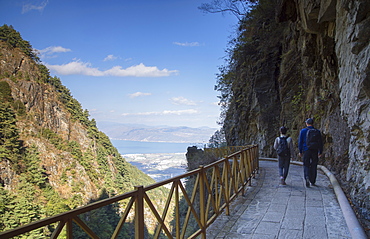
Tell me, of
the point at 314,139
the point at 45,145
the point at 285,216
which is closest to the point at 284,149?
the point at 314,139

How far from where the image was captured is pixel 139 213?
85.6 inches

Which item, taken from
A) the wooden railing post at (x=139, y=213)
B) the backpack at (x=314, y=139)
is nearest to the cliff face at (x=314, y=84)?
the backpack at (x=314, y=139)

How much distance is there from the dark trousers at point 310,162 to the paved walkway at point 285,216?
12.9 inches

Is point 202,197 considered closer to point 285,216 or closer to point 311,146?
point 285,216

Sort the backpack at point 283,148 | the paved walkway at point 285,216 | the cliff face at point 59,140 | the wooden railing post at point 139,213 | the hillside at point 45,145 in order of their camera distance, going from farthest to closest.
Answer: the cliff face at point 59,140 < the hillside at point 45,145 < the backpack at point 283,148 < the paved walkway at point 285,216 < the wooden railing post at point 139,213

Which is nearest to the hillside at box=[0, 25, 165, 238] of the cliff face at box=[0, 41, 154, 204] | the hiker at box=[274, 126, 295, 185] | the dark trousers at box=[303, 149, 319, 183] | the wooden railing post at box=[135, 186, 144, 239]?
the cliff face at box=[0, 41, 154, 204]

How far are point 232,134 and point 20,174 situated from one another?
46.0 m

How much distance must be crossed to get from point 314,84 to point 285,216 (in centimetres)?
693

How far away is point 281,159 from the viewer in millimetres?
6254

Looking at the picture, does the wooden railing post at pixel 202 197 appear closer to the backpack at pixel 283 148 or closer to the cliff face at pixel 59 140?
the backpack at pixel 283 148

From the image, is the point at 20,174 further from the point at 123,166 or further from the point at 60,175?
the point at 123,166

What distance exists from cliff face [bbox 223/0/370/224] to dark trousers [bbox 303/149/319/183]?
0.67 metres

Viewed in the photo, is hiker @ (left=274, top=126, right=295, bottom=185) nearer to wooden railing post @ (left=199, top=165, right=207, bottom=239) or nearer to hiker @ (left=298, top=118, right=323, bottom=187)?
hiker @ (left=298, top=118, right=323, bottom=187)

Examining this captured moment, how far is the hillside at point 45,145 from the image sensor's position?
46750mm
